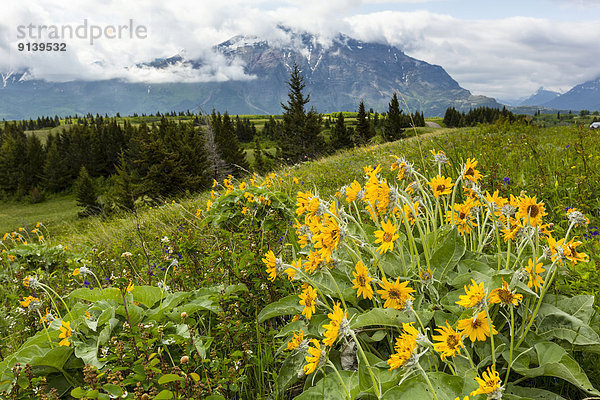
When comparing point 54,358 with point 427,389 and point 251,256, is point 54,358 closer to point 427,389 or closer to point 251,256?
point 251,256

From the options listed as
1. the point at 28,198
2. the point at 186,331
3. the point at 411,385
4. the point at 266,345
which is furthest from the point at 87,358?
the point at 28,198

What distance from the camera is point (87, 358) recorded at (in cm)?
160

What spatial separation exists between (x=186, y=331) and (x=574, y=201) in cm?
367

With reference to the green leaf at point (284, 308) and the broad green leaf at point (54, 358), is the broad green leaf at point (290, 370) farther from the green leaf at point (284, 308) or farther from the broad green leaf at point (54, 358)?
the broad green leaf at point (54, 358)

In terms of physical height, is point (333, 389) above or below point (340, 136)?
below

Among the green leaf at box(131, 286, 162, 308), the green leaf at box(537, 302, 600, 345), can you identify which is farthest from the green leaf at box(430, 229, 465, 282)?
the green leaf at box(131, 286, 162, 308)

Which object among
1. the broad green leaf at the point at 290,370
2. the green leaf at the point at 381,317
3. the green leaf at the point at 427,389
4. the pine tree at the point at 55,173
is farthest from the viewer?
the pine tree at the point at 55,173

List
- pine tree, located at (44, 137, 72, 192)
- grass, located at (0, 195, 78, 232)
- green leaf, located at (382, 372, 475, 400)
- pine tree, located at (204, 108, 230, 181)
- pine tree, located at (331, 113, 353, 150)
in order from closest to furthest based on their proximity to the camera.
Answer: green leaf, located at (382, 372, 475, 400)
pine tree, located at (204, 108, 230, 181)
grass, located at (0, 195, 78, 232)
pine tree, located at (331, 113, 353, 150)
pine tree, located at (44, 137, 72, 192)

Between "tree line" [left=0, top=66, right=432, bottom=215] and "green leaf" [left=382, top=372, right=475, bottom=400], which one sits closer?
"green leaf" [left=382, top=372, right=475, bottom=400]

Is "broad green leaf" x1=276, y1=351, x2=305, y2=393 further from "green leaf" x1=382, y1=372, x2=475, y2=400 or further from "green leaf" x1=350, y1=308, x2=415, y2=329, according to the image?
"green leaf" x1=382, y1=372, x2=475, y2=400

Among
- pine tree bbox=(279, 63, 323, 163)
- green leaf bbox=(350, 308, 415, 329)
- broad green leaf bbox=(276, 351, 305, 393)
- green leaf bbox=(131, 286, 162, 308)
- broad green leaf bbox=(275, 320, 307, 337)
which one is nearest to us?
green leaf bbox=(350, 308, 415, 329)

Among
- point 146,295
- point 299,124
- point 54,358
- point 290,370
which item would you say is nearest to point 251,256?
point 146,295

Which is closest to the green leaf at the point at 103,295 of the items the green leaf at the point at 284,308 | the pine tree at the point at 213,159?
the green leaf at the point at 284,308

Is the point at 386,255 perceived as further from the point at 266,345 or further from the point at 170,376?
the point at 170,376
